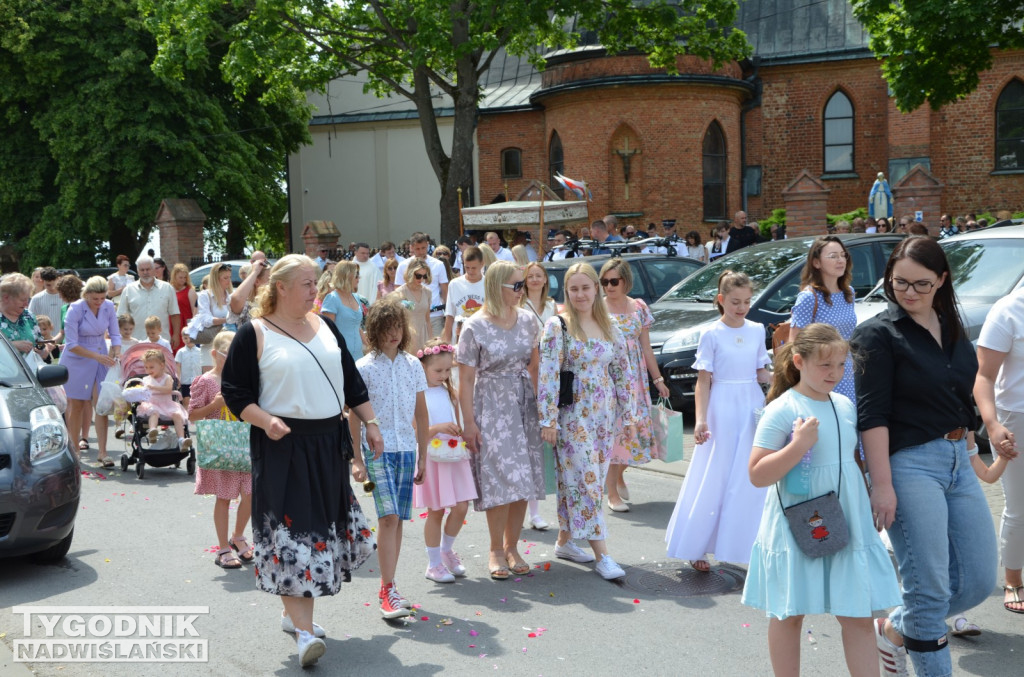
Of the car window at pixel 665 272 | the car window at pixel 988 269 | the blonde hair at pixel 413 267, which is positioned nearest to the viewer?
the car window at pixel 988 269

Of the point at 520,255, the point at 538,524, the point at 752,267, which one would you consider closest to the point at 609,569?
the point at 538,524

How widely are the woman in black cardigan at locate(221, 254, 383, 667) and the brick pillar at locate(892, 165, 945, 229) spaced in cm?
2197

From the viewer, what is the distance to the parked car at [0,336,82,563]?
687 cm

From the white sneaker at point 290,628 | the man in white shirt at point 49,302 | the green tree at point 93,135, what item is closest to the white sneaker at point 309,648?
the white sneaker at point 290,628

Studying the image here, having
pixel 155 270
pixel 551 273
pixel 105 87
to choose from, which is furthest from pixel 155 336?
pixel 105 87

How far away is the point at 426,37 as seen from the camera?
79.4 feet

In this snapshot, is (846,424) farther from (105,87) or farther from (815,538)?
(105,87)

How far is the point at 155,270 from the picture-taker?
45.0 ft

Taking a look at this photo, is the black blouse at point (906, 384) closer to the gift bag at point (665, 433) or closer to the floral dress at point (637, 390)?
the floral dress at point (637, 390)

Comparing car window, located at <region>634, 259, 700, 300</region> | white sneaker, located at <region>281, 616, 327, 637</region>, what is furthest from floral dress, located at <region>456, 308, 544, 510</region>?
car window, located at <region>634, 259, 700, 300</region>

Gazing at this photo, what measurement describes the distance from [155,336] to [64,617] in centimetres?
573

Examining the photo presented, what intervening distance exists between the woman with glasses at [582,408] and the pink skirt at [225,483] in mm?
2060

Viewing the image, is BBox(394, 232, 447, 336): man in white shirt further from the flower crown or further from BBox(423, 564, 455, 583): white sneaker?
BBox(423, 564, 455, 583): white sneaker

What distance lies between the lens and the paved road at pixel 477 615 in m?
5.27
